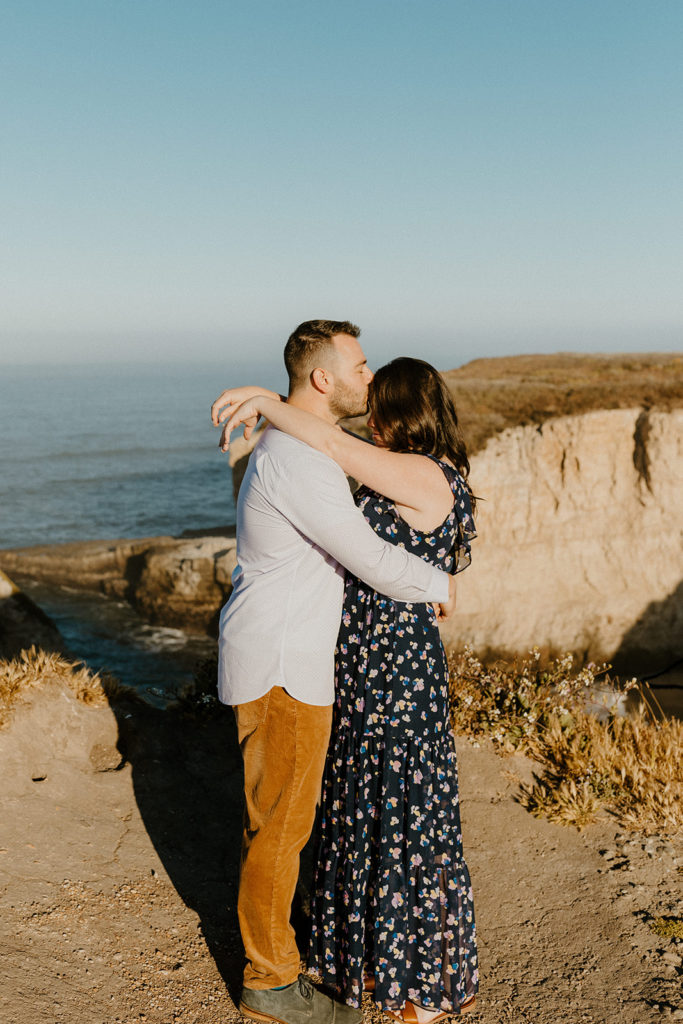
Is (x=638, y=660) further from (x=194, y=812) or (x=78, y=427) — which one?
(x=78, y=427)

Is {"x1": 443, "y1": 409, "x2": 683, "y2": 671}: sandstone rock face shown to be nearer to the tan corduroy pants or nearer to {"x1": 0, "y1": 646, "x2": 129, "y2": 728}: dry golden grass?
{"x1": 0, "y1": 646, "x2": 129, "y2": 728}: dry golden grass

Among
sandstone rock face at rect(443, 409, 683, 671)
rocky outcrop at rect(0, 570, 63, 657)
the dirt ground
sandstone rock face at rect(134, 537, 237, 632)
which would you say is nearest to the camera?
the dirt ground

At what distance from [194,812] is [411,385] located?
11.7ft

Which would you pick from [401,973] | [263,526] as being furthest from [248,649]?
[401,973]

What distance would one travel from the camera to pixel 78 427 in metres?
58.0

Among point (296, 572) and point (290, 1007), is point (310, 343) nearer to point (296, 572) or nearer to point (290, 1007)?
point (296, 572)

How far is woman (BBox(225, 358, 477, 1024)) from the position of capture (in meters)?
3.01

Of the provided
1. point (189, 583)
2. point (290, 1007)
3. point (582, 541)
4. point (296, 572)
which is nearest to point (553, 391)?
point (582, 541)

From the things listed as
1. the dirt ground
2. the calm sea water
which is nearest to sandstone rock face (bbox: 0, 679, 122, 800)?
the dirt ground

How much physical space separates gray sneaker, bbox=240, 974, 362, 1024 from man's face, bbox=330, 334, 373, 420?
2478 millimetres

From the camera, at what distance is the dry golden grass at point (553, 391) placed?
12289mm

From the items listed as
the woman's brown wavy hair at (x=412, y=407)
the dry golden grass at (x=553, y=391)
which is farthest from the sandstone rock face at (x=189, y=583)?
the woman's brown wavy hair at (x=412, y=407)

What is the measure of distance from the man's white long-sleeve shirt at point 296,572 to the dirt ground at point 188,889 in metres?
1.57

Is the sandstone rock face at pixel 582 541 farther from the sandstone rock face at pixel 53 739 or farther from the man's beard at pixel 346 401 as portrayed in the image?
the man's beard at pixel 346 401
